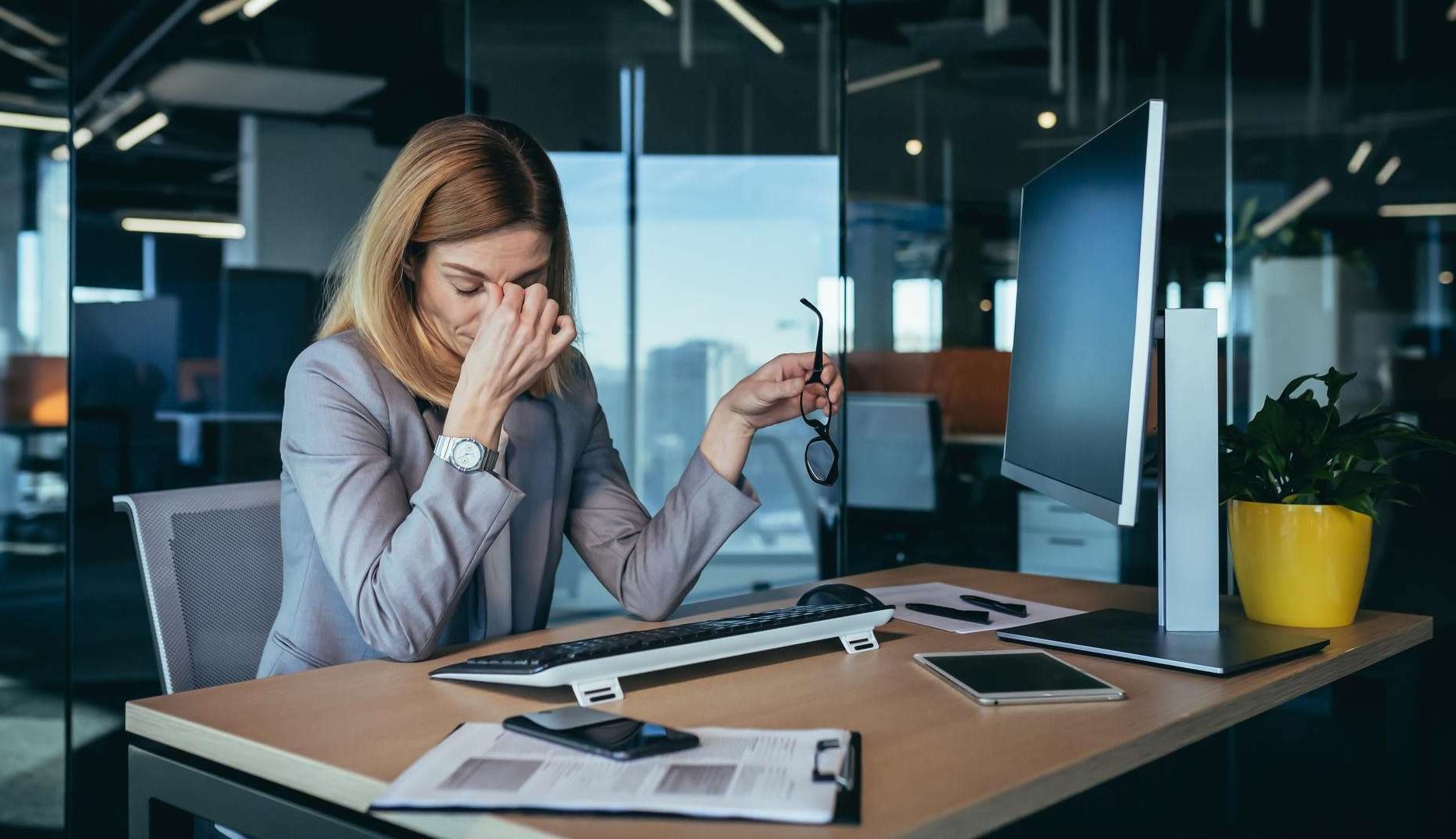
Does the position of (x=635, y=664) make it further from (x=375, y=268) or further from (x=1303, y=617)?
(x=1303, y=617)

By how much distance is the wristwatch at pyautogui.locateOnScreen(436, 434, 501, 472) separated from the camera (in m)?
1.24

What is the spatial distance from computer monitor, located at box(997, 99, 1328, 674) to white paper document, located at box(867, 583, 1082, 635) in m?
0.06

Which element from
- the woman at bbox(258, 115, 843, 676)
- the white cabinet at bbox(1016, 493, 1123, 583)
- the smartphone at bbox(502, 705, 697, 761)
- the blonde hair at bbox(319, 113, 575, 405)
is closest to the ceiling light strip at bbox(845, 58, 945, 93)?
the white cabinet at bbox(1016, 493, 1123, 583)

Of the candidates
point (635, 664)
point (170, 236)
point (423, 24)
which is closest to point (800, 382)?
point (635, 664)

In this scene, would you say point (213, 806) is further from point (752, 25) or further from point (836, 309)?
point (752, 25)

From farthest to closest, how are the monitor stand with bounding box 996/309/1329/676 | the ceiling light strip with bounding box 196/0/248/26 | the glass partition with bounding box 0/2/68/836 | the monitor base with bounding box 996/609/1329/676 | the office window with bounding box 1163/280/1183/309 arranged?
the office window with bounding box 1163/280/1183/309 < the ceiling light strip with bounding box 196/0/248/26 < the glass partition with bounding box 0/2/68/836 < the monitor stand with bounding box 996/309/1329/676 < the monitor base with bounding box 996/609/1329/676

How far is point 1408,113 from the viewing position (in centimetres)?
363

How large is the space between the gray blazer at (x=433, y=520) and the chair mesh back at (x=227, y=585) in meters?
0.07

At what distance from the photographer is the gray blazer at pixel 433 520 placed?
1.22 m

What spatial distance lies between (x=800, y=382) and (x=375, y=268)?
558 mm

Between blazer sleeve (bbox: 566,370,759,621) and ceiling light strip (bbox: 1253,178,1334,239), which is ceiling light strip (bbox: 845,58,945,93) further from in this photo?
blazer sleeve (bbox: 566,370,759,621)

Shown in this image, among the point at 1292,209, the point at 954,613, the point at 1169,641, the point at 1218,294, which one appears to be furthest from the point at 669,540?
the point at 1292,209

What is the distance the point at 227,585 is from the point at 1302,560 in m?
1.30

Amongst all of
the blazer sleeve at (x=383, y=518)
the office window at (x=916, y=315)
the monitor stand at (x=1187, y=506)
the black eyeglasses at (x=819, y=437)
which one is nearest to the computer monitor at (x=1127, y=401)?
the monitor stand at (x=1187, y=506)
